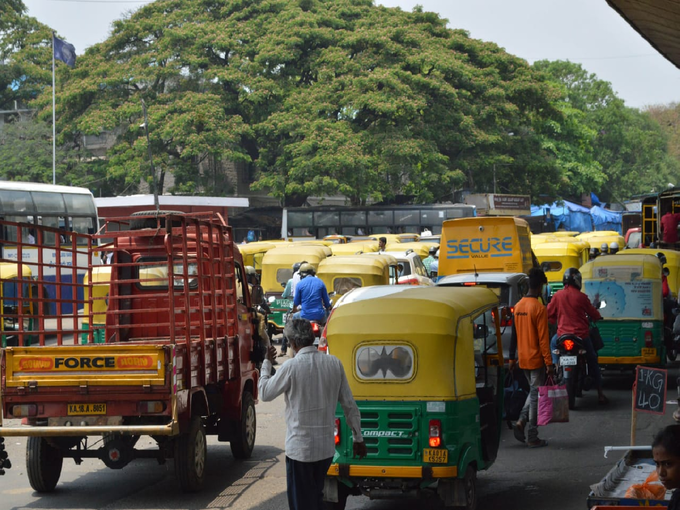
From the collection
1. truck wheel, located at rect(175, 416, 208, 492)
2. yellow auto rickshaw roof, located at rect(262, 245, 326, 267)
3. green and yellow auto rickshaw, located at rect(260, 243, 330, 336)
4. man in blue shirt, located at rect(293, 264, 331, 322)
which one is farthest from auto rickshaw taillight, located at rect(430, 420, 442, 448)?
yellow auto rickshaw roof, located at rect(262, 245, 326, 267)

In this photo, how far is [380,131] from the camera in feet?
142

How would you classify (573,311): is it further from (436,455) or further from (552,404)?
(436,455)

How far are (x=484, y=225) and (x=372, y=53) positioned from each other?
27.9 meters

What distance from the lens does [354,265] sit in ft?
61.4

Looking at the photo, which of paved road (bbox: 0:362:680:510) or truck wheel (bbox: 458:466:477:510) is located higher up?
truck wheel (bbox: 458:466:477:510)

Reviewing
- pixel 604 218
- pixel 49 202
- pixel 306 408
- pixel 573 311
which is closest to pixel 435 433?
pixel 306 408

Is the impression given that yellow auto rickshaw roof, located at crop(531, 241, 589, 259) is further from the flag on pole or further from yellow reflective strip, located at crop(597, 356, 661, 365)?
the flag on pole

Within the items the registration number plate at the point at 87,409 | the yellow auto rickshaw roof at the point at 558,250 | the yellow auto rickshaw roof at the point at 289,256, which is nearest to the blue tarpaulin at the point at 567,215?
the yellow auto rickshaw roof at the point at 558,250

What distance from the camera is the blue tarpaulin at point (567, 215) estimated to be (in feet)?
181

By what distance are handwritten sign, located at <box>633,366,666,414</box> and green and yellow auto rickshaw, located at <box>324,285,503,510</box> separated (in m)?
1.40

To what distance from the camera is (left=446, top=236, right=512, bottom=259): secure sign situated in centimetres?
1869

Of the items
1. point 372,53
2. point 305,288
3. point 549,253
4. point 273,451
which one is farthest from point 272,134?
point 273,451

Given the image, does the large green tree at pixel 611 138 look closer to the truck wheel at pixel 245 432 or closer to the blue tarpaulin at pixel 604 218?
the blue tarpaulin at pixel 604 218

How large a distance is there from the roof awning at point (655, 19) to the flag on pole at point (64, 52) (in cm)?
3973
